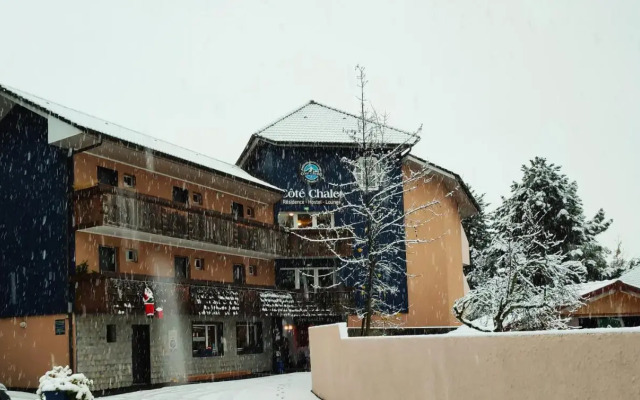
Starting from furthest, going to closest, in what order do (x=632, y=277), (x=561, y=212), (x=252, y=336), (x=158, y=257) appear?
(x=561, y=212) → (x=252, y=336) → (x=158, y=257) → (x=632, y=277)

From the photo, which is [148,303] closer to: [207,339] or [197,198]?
[207,339]

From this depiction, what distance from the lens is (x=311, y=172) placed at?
36.0m

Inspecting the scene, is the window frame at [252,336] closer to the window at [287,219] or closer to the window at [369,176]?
the window at [287,219]

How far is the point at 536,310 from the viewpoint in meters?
20.4

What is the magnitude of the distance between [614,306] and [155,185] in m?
16.5

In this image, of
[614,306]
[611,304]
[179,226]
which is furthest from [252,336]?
[614,306]

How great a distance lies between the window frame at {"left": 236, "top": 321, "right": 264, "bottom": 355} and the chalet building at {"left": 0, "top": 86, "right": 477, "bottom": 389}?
61 millimetres

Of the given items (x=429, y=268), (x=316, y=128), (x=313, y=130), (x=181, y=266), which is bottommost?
(x=429, y=268)

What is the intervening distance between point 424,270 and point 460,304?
1942 cm

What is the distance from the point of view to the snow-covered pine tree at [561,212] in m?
53.1

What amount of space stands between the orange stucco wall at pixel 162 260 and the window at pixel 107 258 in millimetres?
160

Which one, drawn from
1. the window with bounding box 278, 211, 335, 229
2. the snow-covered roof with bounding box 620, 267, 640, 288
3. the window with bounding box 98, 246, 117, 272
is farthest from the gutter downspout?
the snow-covered roof with bounding box 620, 267, 640, 288

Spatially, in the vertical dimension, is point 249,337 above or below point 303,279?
below

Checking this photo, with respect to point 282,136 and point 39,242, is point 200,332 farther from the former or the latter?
point 282,136
